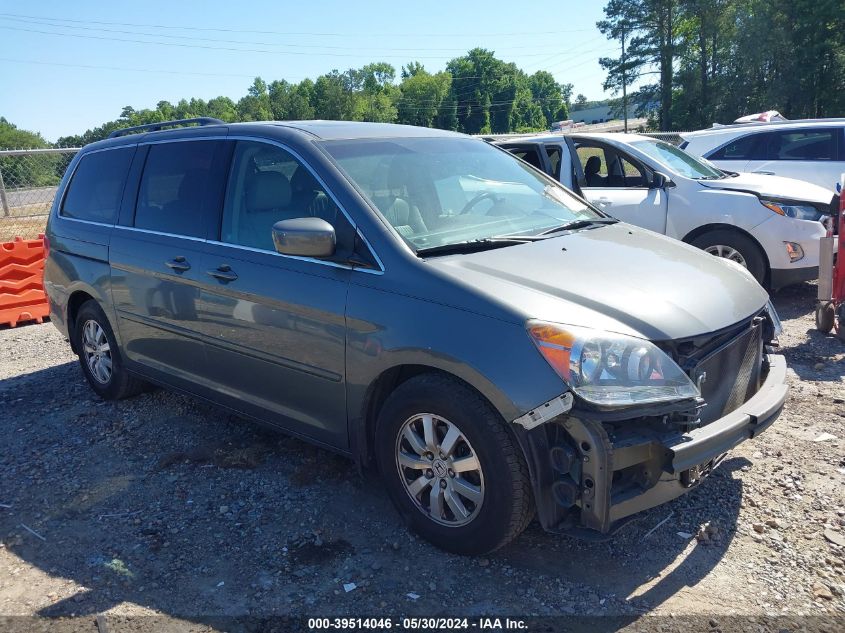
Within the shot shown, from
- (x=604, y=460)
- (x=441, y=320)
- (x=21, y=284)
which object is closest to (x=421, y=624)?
(x=604, y=460)

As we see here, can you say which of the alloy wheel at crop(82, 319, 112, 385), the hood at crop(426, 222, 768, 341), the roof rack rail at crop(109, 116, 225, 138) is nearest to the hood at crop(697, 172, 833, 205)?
the hood at crop(426, 222, 768, 341)

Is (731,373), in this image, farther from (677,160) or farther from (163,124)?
(677,160)

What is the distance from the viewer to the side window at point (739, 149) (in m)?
10.2

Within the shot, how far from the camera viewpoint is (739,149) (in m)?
10.3

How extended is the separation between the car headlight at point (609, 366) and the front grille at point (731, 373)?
197mm

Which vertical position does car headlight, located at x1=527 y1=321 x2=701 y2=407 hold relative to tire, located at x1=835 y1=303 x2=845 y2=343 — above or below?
above

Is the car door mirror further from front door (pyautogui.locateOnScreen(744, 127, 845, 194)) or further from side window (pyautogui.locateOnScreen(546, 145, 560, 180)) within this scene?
front door (pyautogui.locateOnScreen(744, 127, 845, 194))

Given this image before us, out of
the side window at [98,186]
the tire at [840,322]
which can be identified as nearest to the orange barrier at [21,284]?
the side window at [98,186]

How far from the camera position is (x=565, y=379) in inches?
106

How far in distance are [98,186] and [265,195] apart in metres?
1.97

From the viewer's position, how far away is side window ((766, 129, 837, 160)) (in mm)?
10055

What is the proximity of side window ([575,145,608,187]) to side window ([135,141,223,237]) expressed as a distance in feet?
16.7

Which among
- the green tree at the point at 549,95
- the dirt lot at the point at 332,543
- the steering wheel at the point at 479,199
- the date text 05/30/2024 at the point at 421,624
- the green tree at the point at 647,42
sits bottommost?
the date text 05/30/2024 at the point at 421,624

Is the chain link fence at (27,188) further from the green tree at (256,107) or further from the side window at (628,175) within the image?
the green tree at (256,107)
